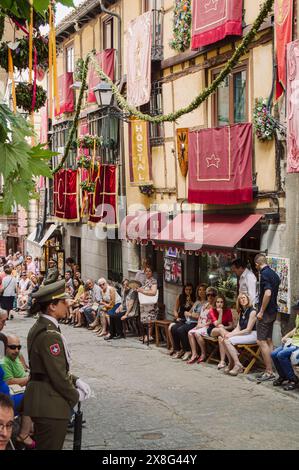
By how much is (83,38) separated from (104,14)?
2.33 meters

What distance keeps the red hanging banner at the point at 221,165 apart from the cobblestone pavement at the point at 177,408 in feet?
10.9

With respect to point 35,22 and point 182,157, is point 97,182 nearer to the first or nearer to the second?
point 182,157

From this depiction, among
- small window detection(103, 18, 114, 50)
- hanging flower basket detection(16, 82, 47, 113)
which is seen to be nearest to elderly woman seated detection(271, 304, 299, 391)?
hanging flower basket detection(16, 82, 47, 113)

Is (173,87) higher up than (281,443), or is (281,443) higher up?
(173,87)

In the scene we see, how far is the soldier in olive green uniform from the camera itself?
625 cm

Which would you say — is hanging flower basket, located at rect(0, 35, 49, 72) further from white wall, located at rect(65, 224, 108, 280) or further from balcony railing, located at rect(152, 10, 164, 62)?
white wall, located at rect(65, 224, 108, 280)

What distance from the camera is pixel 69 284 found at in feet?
73.3

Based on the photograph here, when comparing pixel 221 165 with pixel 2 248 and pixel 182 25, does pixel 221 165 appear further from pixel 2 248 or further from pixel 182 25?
pixel 2 248

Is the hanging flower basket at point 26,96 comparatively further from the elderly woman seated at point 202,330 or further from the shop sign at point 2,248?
the shop sign at point 2,248

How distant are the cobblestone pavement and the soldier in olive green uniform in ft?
7.65

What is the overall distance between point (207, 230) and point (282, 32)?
14.4ft

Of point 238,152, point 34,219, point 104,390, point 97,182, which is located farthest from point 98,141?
point 34,219

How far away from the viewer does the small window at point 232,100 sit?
15038mm

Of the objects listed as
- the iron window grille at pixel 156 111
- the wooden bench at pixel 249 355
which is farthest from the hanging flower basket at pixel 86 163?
the wooden bench at pixel 249 355
